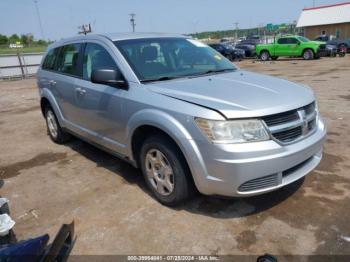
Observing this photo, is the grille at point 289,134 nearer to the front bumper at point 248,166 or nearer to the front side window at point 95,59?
the front bumper at point 248,166

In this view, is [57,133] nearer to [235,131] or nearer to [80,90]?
[80,90]

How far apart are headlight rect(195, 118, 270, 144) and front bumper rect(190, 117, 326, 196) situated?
2.1 inches

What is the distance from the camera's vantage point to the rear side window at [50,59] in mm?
5662

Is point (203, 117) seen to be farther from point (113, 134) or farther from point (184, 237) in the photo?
point (113, 134)

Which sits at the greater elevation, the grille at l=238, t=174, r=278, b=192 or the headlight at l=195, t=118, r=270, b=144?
the headlight at l=195, t=118, r=270, b=144

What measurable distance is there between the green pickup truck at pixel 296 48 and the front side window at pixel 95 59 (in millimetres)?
22354

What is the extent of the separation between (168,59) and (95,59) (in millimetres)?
983

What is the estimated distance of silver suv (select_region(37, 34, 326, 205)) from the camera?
9.57ft

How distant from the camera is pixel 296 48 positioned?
955 inches

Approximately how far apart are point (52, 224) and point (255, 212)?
205cm

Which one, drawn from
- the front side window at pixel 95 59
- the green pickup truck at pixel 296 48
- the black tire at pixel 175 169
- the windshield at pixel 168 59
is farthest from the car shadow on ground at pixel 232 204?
the green pickup truck at pixel 296 48

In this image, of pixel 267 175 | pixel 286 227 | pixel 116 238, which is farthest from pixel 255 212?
pixel 116 238

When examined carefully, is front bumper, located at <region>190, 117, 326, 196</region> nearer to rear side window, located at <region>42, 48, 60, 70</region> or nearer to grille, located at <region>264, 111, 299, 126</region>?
grille, located at <region>264, 111, 299, 126</region>

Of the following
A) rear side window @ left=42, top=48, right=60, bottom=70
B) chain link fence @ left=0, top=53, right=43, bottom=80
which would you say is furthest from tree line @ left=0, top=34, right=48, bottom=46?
rear side window @ left=42, top=48, right=60, bottom=70
